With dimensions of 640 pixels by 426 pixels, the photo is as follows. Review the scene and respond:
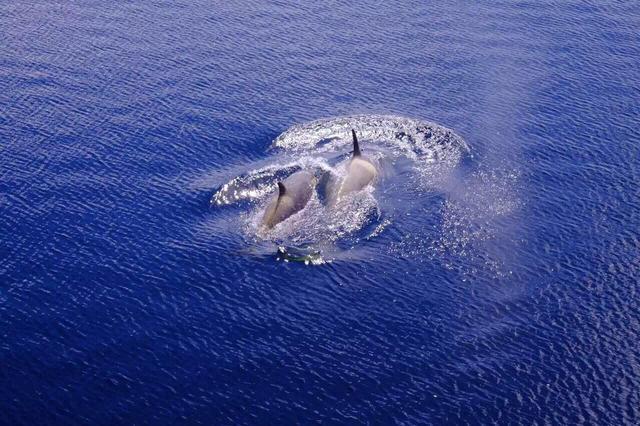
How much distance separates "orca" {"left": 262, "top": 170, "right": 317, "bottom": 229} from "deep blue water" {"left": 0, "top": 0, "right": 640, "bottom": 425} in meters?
1.83

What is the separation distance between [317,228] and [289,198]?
5135 mm

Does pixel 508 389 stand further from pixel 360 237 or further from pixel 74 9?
pixel 74 9

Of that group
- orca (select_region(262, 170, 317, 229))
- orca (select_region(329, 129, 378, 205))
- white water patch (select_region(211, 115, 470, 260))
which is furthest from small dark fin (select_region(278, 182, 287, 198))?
orca (select_region(329, 129, 378, 205))

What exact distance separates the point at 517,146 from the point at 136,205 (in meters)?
44.3

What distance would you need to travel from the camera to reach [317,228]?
85.9m

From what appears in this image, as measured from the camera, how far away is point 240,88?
377 ft

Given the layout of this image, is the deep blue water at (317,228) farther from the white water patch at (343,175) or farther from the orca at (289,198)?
the orca at (289,198)

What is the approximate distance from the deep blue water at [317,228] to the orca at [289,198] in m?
1.83

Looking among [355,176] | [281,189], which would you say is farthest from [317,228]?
[355,176]

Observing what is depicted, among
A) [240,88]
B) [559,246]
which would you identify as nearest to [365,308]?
[559,246]

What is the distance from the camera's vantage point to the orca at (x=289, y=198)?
86500mm

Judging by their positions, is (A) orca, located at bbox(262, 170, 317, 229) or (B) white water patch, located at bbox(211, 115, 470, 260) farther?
(A) orca, located at bbox(262, 170, 317, 229)

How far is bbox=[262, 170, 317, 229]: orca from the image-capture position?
86.5 metres

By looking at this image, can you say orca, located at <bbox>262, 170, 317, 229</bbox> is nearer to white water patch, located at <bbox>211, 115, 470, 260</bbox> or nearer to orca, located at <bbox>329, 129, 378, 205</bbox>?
white water patch, located at <bbox>211, 115, 470, 260</bbox>
